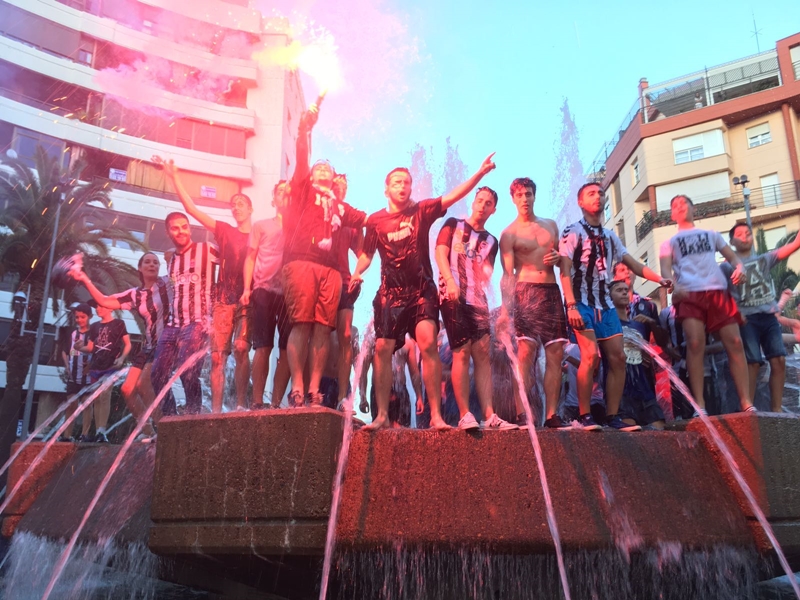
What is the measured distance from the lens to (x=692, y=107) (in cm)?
3638

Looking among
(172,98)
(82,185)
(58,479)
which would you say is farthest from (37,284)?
(58,479)

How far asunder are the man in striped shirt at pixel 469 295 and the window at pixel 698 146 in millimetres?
32024

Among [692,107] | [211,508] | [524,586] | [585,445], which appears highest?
[692,107]

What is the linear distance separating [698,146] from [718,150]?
3.10 ft

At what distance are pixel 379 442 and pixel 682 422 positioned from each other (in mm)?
2138

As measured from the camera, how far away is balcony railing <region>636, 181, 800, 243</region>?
→ 105 feet

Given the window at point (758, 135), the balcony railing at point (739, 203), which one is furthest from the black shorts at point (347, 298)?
the window at point (758, 135)

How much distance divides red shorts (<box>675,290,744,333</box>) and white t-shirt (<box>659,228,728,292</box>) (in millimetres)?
57

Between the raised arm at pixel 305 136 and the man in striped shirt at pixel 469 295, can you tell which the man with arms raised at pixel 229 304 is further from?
the man in striped shirt at pixel 469 295

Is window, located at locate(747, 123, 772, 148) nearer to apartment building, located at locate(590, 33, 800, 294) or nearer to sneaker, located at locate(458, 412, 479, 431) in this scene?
apartment building, located at locate(590, 33, 800, 294)

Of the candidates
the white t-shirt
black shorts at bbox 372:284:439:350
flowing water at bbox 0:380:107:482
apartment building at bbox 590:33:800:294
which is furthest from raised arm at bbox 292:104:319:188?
apartment building at bbox 590:33:800:294

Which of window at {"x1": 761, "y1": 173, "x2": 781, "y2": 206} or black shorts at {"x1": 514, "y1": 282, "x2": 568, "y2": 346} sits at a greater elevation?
window at {"x1": 761, "y1": 173, "x2": 781, "y2": 206}

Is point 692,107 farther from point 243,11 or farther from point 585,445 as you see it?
point 585,445

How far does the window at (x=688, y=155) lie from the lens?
34.1 m
